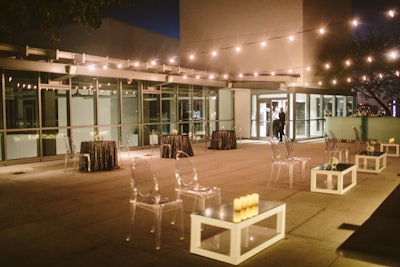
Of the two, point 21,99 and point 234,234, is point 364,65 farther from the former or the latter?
point 234,234

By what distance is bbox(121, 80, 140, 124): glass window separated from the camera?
49.6 ft

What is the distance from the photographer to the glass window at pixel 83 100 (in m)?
13.3

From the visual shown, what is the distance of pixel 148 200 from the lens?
15.8 feet

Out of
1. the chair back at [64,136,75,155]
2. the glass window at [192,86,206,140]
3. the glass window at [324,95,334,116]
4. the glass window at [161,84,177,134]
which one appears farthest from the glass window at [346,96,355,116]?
the chair back at [64,136,75,155]

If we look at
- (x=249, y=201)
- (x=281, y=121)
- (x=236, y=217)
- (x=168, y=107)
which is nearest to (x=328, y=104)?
(x=281, y=121)

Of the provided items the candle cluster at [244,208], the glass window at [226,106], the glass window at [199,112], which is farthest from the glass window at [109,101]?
the candle cluster at [244,208]

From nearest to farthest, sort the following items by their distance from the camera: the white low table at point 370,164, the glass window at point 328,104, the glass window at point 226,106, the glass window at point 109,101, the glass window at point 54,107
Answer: the white low table at point 370,164 → the glass window at point 54,107 → the glass window at point 109,101 → the glass window at point 226,106 → the glass window at point 328,104

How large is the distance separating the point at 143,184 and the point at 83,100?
368 inches

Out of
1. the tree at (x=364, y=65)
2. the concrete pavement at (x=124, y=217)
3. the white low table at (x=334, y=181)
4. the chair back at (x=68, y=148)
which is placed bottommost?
the concrete pavement at (x=124, y=217)

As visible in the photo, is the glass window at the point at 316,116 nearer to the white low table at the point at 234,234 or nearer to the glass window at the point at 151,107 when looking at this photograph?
the glass window at the point at 151,107

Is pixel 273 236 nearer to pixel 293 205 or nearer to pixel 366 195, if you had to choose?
pixel 293 205

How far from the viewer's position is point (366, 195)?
694 cm

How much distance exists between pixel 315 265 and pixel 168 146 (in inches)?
331

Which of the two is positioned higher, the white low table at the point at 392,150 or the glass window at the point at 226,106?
the glass window at the point at 226,106
